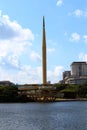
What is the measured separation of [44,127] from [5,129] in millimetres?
6973

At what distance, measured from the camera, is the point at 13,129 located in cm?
6462

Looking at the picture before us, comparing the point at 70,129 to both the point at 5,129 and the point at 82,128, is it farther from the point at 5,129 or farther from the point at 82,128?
the point at 5,129

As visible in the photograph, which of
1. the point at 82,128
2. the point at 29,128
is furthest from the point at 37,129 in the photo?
the point at 82,128

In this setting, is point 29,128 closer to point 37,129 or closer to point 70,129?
point 37,129

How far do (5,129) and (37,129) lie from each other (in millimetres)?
5066

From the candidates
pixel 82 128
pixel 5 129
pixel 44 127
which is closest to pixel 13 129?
pixel 5 129

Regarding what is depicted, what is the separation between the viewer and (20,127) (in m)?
67.8

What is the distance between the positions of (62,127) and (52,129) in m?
3.51

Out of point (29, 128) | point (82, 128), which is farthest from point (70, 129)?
point (29, 128)

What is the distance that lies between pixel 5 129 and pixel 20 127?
14.1 ft

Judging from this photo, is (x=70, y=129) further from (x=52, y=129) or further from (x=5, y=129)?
(x=5, y=129)

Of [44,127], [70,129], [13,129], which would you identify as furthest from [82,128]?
[13,129]

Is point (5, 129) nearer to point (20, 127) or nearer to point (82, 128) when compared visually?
point (20, 127)

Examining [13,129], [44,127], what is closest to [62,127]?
[44,127]
